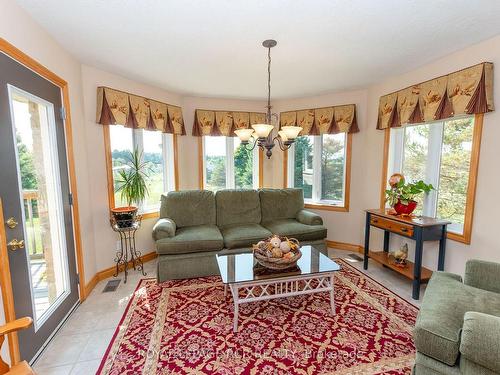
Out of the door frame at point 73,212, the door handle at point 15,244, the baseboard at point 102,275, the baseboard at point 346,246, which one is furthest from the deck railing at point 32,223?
the baseboard at point 346,246

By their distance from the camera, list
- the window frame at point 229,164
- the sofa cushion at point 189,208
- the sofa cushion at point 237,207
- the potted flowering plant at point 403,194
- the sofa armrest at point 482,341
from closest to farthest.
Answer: the sofa armrest at point 482,341 < the potted flowering plant at point 403,194 < the sofa cushion at point 189,208 < the sofa cushion at point 237,207 < the window frame at point 229,164

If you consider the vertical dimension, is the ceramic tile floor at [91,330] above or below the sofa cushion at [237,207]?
below

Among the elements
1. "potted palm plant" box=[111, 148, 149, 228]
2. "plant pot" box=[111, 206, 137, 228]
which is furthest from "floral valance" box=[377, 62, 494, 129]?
"plant pot" box=[111, 206, 137, 228]

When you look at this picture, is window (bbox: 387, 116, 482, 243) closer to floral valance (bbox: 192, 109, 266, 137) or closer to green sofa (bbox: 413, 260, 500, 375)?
green sofa (bbox: 413, 260, 500, 375)

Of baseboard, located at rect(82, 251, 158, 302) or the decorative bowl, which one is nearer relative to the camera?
the decorative bowl

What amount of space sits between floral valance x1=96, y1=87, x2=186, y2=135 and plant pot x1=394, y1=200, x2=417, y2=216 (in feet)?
10.5

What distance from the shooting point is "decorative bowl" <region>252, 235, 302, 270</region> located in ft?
7.20

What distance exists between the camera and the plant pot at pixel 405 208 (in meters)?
2.80

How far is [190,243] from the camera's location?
293 centimetres

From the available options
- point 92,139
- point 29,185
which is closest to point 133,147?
point 92,139

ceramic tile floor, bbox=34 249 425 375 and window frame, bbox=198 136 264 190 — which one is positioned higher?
window frame, bbox=198 136 264 190

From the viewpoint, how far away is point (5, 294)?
1.50 m

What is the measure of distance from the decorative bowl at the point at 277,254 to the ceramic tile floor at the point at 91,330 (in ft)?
4.45

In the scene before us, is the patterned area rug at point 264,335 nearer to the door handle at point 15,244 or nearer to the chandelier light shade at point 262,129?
the door handle at point 15,244
